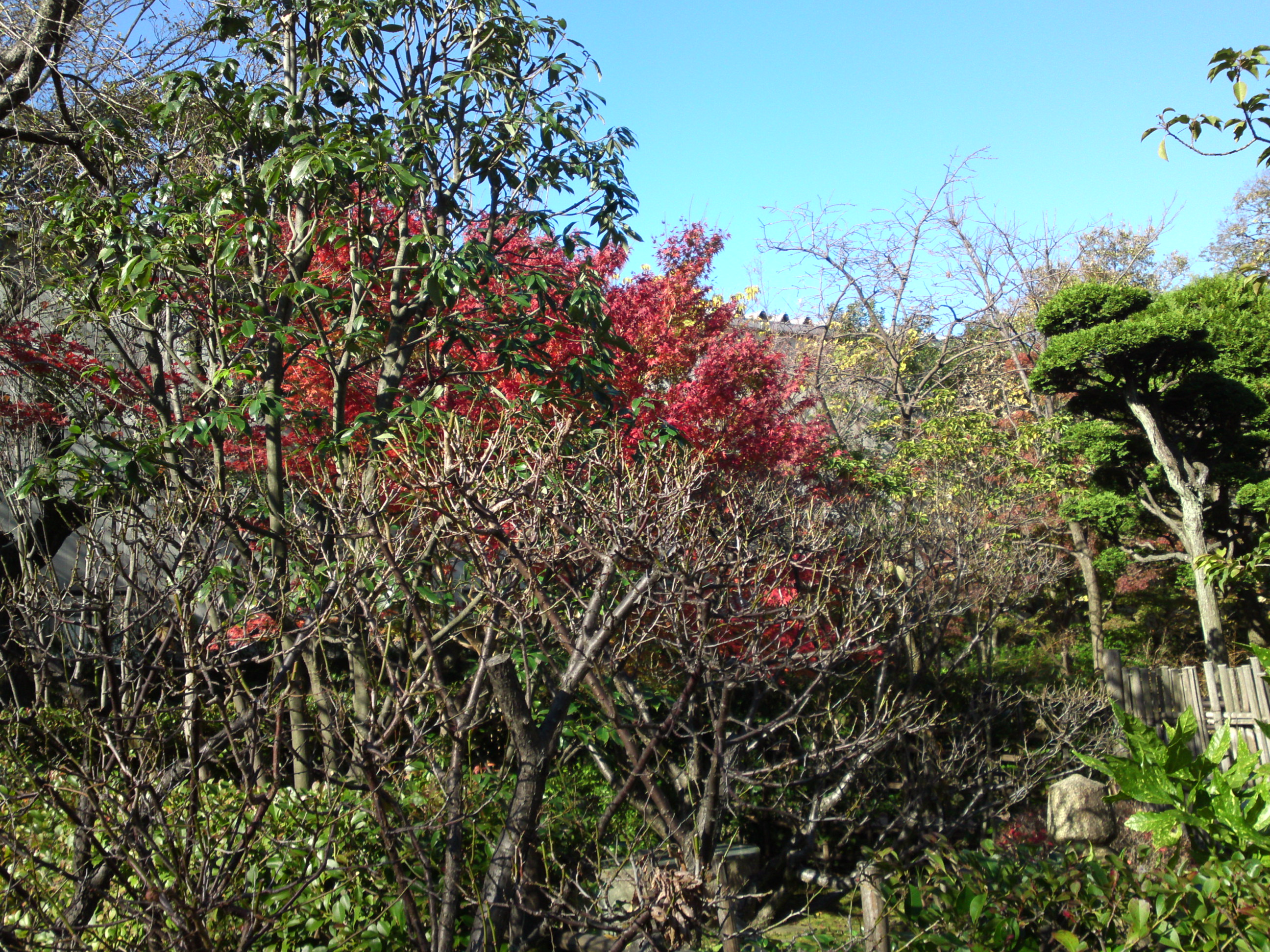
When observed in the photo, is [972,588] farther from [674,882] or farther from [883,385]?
[883,385]

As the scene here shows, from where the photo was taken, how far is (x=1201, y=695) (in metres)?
8.80

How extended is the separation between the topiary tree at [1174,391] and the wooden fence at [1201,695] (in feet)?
5.03

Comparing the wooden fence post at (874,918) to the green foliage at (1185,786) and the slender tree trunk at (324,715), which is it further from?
the slender tree trunk at (324,715)

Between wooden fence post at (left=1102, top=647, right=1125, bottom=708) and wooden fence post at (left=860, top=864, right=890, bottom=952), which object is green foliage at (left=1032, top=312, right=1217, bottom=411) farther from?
wooden fence post at (left=860, top=864, right=890, bottom=952)

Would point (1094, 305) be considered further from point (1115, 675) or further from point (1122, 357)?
point (1115, 675)

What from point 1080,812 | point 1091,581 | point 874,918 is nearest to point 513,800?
point 874,918

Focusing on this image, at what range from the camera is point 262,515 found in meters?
5.57

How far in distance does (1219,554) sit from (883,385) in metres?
14.1

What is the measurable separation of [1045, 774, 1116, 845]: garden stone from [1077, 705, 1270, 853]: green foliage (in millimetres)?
4562

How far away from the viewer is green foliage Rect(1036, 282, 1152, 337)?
34.8ft

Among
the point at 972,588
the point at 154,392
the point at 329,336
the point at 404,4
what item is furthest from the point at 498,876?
the point at 972,588

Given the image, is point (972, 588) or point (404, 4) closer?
point (404, 4)

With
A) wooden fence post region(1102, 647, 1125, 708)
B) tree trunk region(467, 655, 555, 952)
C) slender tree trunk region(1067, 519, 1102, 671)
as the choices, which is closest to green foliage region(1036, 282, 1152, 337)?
slender tree trunk region(1067, 519, 1102, 671)

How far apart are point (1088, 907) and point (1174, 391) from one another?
1038 centimetres
